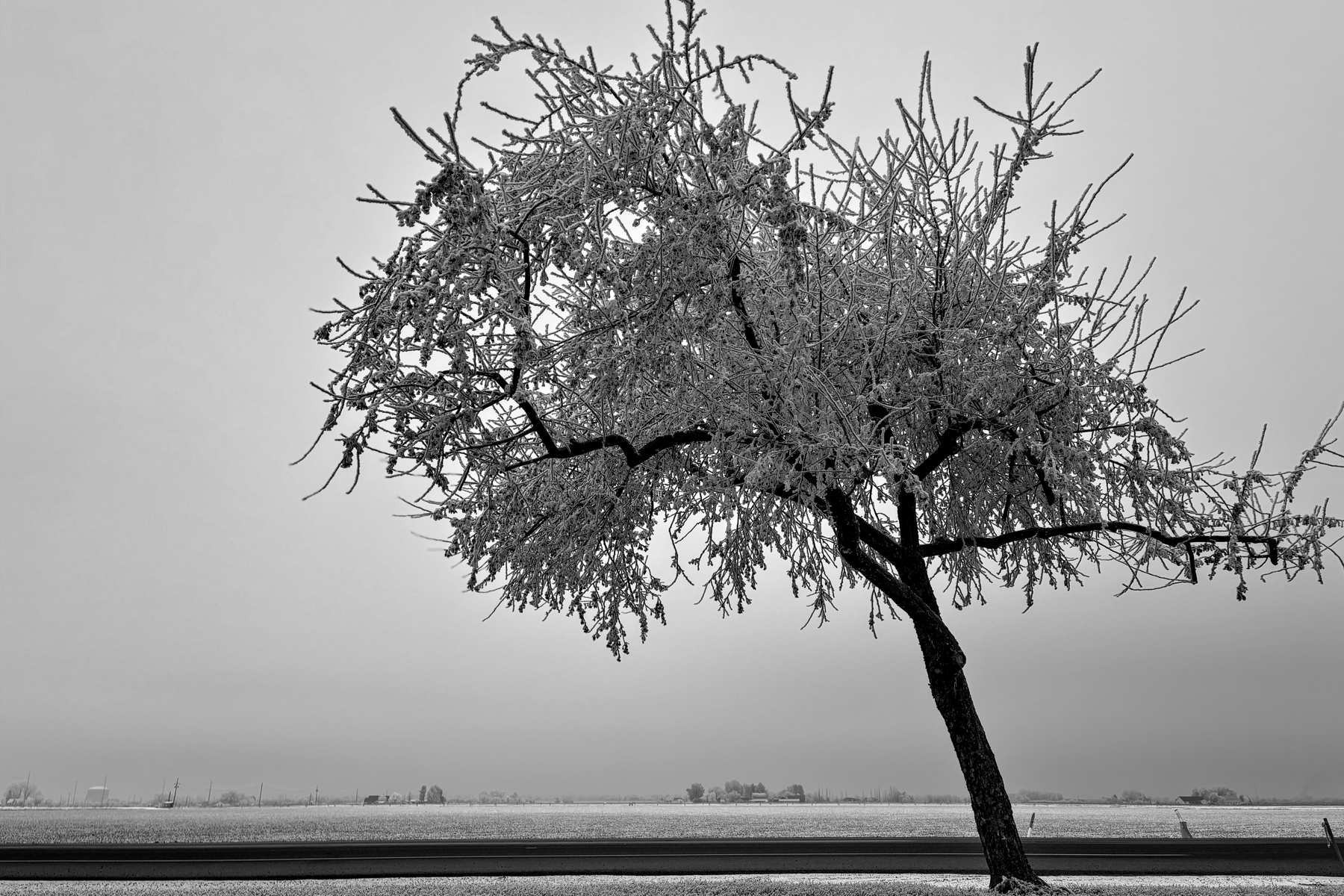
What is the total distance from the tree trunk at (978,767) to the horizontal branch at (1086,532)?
1232 millimetres

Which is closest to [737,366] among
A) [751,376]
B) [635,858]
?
[751,376]

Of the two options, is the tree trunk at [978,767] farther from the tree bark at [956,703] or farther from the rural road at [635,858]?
the rural road at [635,858]

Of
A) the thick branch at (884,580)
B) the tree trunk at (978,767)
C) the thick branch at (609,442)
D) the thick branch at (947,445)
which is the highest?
the thick branch at (947,445)

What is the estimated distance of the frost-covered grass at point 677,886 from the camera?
9.96 m

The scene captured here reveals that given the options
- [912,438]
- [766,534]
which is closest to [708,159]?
[912,438]

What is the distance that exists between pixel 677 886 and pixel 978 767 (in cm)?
465

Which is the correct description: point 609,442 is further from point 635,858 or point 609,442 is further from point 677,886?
point 635,858

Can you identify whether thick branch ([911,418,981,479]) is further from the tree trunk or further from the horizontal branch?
the tree trunk

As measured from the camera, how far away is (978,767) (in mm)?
8938

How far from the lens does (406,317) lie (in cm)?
605

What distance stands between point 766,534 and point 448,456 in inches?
211

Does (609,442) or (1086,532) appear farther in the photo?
(1086,532)

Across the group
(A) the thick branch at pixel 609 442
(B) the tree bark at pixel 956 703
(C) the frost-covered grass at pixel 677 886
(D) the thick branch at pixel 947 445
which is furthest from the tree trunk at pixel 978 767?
(A) the thick branch at pixel 609 442

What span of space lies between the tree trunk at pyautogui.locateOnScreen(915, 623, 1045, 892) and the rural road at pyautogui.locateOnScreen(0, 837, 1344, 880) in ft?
17.0
